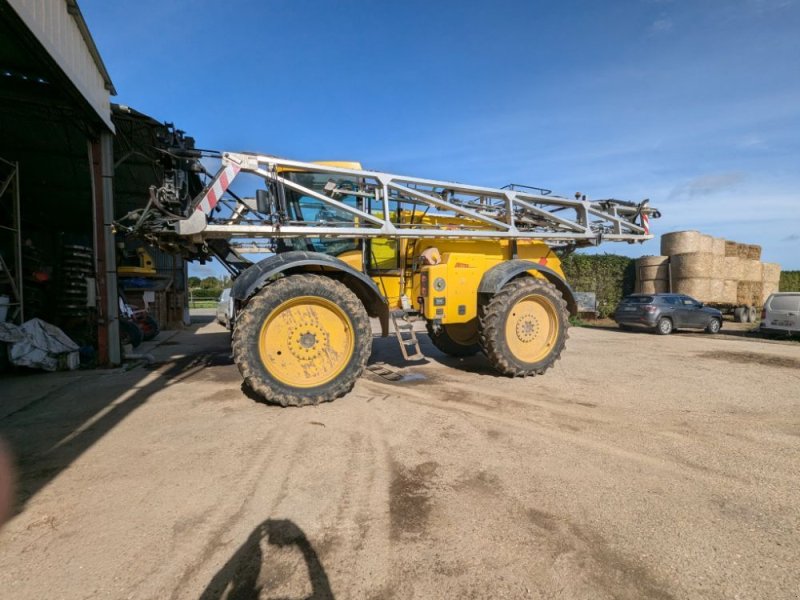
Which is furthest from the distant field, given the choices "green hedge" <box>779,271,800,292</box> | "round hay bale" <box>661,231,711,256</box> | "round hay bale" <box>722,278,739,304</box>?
"green hedge" <box>779,271,800,292</box>

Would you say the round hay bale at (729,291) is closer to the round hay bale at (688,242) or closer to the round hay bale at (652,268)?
the round hay bale at (688,242)

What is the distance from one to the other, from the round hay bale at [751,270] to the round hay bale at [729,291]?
2.97 ft

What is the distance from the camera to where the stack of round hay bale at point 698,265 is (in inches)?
624

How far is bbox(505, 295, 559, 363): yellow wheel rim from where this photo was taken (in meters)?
5.62

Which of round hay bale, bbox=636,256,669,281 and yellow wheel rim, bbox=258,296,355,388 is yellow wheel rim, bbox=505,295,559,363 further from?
round hay bale, bbox=636,256,669,281

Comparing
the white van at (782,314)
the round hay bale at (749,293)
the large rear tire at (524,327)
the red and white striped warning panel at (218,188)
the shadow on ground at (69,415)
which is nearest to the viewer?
the shadow on ground at (69,415)

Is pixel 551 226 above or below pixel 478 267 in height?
above

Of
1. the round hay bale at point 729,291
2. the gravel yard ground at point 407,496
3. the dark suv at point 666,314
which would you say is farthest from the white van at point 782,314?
the gravel yard ground at point 407,496

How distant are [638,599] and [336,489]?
1.70 meters

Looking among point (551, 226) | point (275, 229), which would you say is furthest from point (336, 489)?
point (551, 226)

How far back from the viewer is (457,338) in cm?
703

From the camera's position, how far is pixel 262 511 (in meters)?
2.33

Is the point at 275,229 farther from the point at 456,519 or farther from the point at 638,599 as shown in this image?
the point at 638,599

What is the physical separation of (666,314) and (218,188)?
1375 cm
